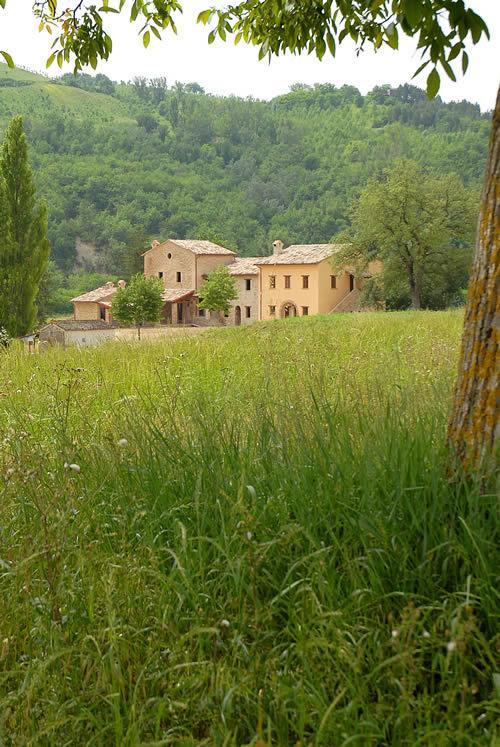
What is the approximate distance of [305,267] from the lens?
7119cm

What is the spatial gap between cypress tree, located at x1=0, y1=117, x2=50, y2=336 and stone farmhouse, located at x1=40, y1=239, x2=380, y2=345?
17.9 meters

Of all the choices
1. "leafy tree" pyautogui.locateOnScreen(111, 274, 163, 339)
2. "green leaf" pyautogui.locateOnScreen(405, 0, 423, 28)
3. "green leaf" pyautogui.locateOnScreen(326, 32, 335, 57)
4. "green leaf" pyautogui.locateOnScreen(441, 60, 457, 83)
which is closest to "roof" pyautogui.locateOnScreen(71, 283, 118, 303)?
"leafy tree" pyautogui.locateOnScreen(111, 274, 163, 339)

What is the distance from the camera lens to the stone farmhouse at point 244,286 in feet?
233

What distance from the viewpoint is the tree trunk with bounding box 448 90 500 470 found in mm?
3025

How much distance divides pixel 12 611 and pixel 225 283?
76568mm

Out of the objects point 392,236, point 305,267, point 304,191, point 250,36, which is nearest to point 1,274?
point 392,236

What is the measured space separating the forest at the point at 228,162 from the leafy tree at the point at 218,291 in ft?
74.6

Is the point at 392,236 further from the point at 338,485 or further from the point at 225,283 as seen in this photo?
the point at 338,485

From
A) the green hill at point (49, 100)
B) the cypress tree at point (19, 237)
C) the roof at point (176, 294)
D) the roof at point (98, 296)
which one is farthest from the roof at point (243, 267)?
the green hill at point (49, 100)

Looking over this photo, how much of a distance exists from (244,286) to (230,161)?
229ft

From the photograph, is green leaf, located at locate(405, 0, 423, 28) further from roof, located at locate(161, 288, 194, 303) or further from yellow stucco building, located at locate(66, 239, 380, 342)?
roof, located at locate(161, 288, 194, 303)

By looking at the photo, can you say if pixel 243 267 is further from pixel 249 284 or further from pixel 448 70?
pixel 448 70

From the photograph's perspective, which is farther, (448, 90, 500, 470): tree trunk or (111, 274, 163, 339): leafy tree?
(111, 274, 163, 339): leafy tree

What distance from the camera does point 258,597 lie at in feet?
8.83
